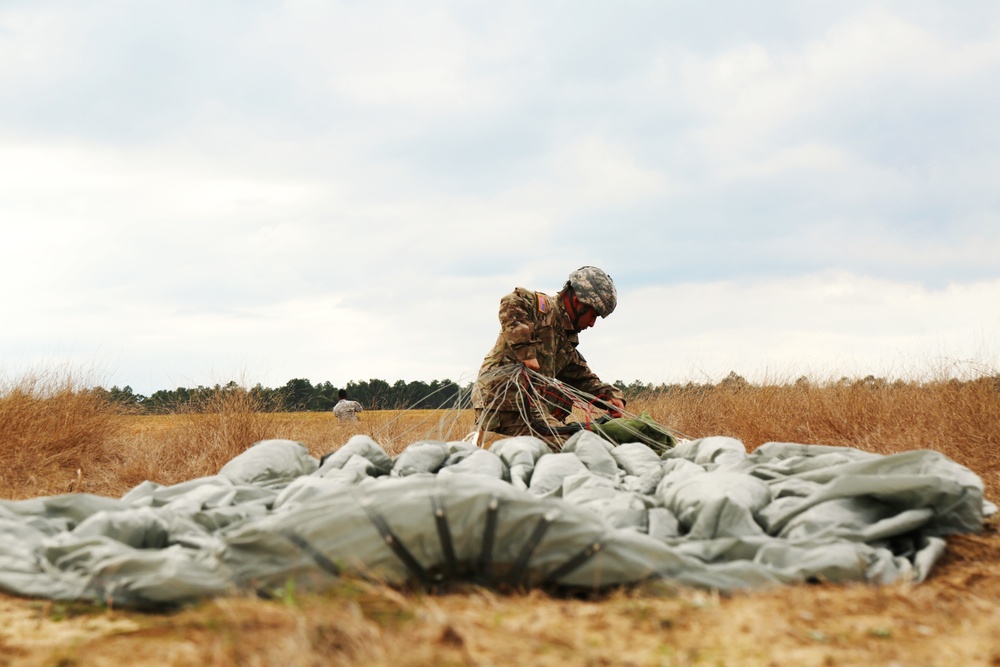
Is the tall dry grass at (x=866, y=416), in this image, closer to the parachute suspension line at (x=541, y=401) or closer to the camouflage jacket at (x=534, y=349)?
the parachute suspension line at (x=541, y=401)

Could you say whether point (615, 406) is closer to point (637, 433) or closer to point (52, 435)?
point (637, 433)

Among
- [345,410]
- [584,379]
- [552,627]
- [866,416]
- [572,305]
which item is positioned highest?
[572,305]

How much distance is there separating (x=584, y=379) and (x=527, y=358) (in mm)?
823

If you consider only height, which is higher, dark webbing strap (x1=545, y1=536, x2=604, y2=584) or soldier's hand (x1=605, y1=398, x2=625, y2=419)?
soldier's hand (x1=605, y1=398, x2=625, y2=419)

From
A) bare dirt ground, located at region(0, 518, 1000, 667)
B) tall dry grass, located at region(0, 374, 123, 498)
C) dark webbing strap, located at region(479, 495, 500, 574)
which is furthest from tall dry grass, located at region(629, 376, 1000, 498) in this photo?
tall dry grass, located at region(0, 374, 123, 498)

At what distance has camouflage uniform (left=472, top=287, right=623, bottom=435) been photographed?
531cm

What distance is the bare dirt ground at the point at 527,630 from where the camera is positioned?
5.06 ft

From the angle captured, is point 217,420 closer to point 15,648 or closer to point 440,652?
point 15,648

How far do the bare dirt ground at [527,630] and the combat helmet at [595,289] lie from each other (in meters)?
3.34

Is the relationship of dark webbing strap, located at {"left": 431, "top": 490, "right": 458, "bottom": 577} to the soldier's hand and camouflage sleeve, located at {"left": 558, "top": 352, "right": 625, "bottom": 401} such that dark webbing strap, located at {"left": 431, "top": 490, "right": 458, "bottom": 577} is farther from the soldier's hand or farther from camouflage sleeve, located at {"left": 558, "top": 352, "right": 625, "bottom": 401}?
camouflage sleeve, located at {"left": 558, "top": 352, "right": 625, "bottom": 401}

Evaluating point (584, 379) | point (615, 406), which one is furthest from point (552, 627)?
point (584, 379)

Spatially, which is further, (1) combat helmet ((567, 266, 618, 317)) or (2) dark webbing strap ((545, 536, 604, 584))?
(1) combat helmet ((567, 266, 618, 317))

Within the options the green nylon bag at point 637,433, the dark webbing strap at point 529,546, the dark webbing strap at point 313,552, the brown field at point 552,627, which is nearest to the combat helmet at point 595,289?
the green nylon bag at point 637,433

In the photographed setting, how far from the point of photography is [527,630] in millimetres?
1695
